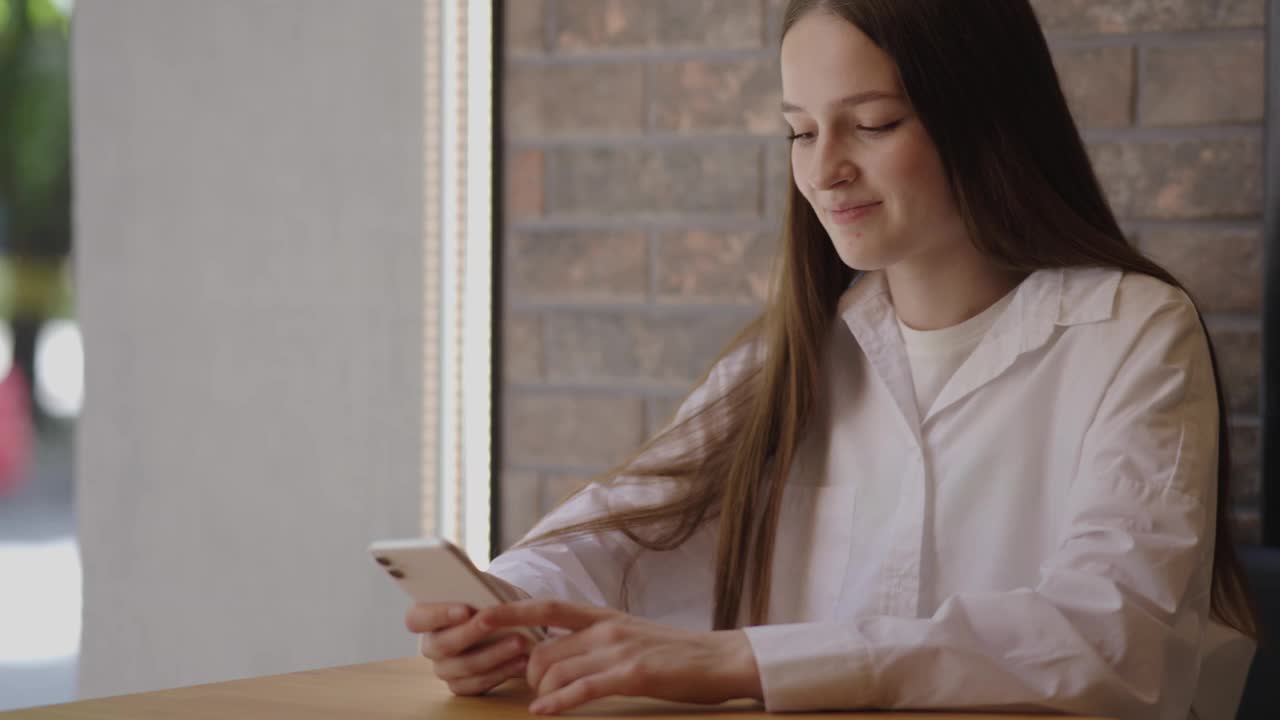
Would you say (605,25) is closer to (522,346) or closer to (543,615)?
(522,346)

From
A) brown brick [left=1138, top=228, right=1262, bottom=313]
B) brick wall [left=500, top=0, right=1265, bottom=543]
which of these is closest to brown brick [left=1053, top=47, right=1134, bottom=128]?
brick wall [left=500, top=0, right=1265, bottom=543]

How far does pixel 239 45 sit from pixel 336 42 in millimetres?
162

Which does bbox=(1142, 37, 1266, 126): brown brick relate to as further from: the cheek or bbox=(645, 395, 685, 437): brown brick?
bbox=(645, 395, 685, 437): brown brick

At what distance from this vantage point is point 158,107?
231 centimetres

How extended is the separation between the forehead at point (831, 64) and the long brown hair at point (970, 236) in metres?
0.01

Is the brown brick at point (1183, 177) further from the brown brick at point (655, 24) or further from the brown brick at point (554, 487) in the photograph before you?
the brown brick at point (554, 487)

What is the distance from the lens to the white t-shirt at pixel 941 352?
5.18ft

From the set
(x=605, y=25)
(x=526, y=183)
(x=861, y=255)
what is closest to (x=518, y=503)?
(x=526, y=183)

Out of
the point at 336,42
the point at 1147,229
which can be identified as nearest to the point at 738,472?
the point at 1147,229

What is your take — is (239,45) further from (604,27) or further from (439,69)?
(604,27)

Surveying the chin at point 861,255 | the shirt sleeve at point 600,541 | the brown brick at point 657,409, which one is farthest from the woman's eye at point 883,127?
the brown brick at point 657,409

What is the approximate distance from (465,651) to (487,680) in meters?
0.03

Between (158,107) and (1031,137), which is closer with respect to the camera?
(1031,137)

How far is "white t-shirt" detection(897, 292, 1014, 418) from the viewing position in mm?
1580
